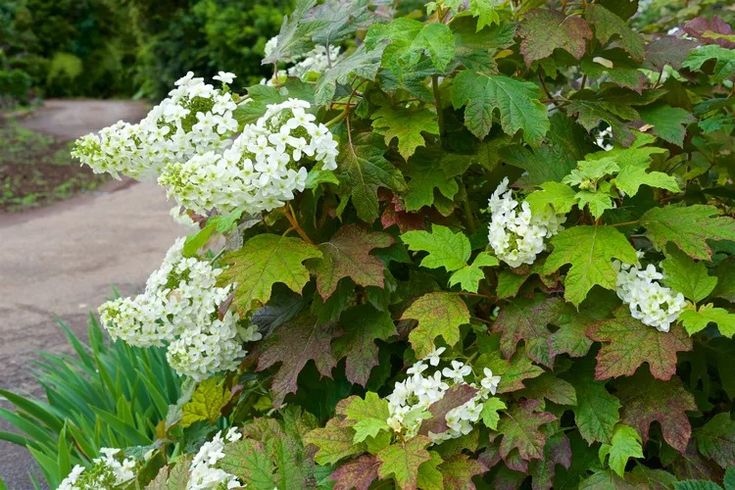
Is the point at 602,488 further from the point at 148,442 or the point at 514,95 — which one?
the point at 148,442

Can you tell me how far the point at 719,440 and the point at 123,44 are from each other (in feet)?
59.6

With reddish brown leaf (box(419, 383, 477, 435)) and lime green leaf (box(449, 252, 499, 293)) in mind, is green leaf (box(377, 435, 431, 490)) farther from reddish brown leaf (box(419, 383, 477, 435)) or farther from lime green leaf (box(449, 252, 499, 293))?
lime green leaf (box(449, 252, 499, 293))

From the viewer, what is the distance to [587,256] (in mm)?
1599

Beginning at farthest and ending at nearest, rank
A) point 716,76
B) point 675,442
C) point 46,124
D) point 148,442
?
point 46,124 → point 148,442 → point 716,76 → point 675,442

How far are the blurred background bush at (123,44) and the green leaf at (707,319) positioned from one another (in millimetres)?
8844

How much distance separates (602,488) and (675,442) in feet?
0.55

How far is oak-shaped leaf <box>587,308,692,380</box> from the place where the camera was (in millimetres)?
1557

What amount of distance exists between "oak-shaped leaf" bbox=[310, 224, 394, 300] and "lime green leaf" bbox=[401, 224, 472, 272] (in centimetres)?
8

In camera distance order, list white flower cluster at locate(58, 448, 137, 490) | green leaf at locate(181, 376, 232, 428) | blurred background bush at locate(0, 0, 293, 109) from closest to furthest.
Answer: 1. white flower cluster at locate(58, 448, 137, 490)
2. green leaf at locate(181, 376, 232, 428)
3. blurred background bush at locate(0, 0, 293, 109)

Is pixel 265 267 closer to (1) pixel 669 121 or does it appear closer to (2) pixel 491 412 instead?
(2) pixel 491 412

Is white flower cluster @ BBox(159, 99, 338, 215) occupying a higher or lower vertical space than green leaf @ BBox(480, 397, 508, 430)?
higher

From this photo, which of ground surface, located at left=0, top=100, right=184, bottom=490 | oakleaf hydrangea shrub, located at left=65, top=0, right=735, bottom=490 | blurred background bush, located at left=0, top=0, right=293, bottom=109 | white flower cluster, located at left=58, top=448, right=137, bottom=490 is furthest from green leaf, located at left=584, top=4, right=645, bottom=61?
blurred background bush, located at left=0, top=0, right=293, bottom=109

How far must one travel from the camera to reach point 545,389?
1664mm

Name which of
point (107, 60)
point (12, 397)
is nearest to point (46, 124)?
point (107, 60)
